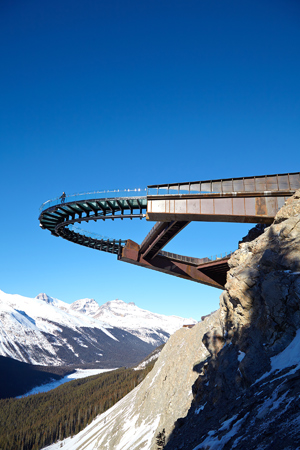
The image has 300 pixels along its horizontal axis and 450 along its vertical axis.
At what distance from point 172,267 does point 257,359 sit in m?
22.7

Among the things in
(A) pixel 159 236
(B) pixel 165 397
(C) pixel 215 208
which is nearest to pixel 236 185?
(C) pixel 215 208

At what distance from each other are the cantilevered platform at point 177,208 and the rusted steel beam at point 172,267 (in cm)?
11

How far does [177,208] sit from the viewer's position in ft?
76.3

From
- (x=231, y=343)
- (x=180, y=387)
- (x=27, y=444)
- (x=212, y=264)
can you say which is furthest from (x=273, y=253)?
(x=27, y=444)

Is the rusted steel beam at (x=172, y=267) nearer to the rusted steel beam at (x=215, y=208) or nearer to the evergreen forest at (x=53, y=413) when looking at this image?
the rusted steel beam at (x=215, y=208)

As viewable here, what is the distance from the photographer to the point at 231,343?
1591 cm

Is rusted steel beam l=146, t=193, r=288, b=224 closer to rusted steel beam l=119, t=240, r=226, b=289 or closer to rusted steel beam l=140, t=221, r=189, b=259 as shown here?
rusted steel beam l=140, t=221, r=189, b=259

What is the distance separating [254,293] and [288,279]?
284 centimetres

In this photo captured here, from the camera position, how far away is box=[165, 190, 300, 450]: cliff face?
7051 mm

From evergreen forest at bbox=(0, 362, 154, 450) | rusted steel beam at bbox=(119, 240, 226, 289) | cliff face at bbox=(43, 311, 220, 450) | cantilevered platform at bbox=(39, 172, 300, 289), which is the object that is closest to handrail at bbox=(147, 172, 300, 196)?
cantilevered platform at bbox=(39, 172, 300, 289)

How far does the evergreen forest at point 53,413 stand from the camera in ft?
280

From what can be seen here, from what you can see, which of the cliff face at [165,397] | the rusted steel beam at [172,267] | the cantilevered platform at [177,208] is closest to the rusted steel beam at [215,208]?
the cantilevered platform at [177,208]

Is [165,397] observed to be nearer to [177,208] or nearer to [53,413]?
[177,208]

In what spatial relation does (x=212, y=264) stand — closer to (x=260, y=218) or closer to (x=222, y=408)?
(x=260, y=218)
